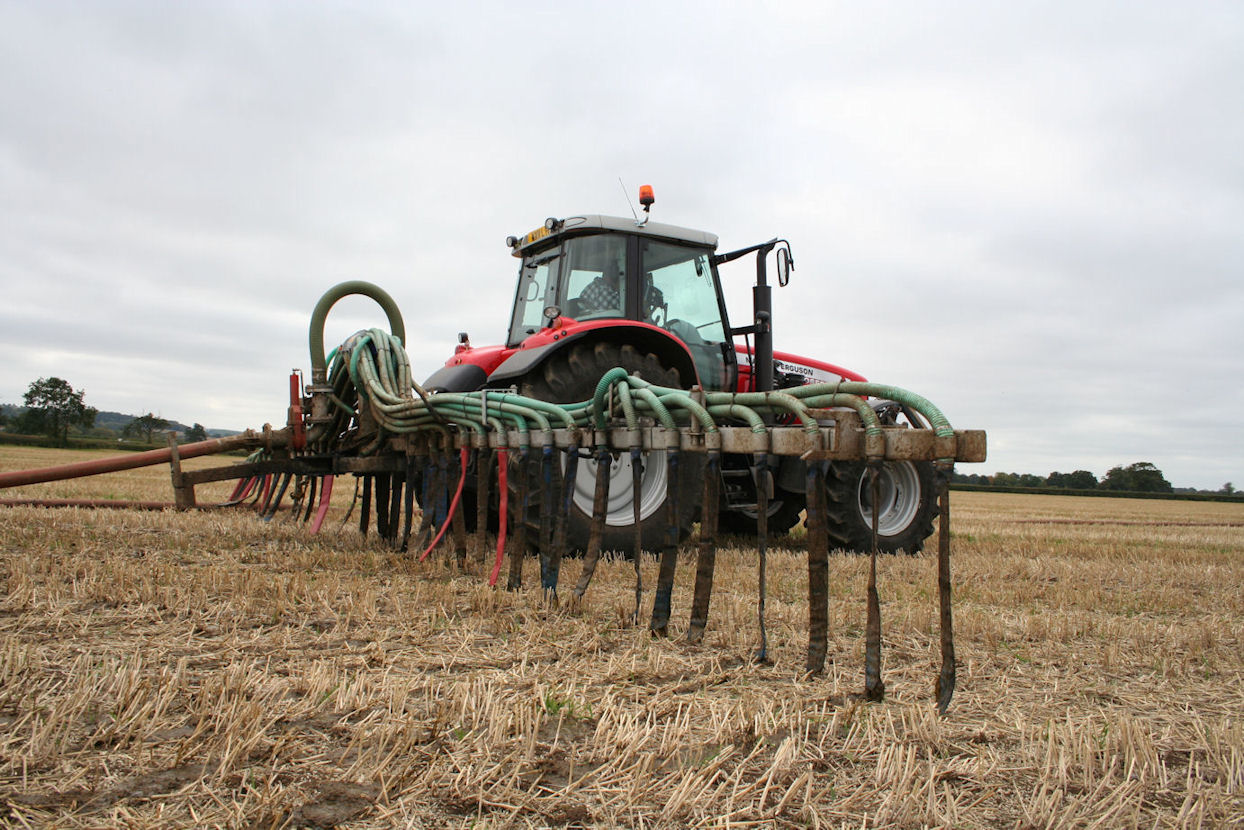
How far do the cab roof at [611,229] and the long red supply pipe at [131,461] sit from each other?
2221 mm

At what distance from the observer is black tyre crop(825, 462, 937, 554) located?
648 centimetres

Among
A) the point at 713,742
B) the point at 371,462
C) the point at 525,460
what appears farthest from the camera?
the point at 371,462

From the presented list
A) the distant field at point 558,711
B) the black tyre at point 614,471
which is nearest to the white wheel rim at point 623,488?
the black tyre at point 614,471

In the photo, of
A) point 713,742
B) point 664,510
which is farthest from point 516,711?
point 664,510

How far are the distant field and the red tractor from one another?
1331mm

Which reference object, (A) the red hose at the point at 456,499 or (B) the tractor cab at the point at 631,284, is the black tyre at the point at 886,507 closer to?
(B) the tractor cab at the point at 631,284

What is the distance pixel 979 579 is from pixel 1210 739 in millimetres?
3275

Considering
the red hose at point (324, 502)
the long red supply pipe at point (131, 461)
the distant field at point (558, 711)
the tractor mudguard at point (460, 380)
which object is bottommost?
the distant field at point (558, 711)

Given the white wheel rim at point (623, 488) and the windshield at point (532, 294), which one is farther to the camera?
the windshield at point (532, 294)

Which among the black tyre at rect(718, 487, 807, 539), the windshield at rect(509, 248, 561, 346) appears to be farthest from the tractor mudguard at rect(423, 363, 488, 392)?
the black tyre at rect(718, 487, 807, 539)

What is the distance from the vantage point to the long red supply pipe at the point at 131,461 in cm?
538

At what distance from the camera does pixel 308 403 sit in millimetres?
5863

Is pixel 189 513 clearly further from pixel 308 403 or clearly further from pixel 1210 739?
pixel 1210 739

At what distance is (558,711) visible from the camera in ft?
7.50
